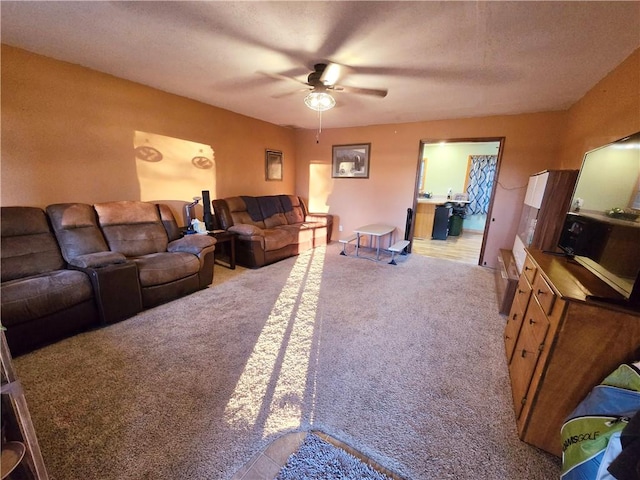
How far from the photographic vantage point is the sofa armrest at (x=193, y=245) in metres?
2.97

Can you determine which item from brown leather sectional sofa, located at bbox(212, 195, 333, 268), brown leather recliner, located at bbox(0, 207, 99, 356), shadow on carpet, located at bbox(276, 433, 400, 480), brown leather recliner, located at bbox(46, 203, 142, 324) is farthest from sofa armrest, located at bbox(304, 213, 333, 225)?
shadow on carpet, located at bbox(276, 433, 400, 480)

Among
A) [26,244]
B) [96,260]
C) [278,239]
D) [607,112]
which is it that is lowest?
[278,239]

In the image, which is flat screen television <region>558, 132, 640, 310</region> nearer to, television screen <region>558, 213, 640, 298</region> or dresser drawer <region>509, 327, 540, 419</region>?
television screen <region>558, 213, 640, 298</region>

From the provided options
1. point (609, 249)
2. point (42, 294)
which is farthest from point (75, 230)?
point (609, 249)

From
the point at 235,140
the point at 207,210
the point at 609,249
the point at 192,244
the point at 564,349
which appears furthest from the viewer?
the point at 235,140

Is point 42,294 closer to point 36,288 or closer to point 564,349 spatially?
point 36,288

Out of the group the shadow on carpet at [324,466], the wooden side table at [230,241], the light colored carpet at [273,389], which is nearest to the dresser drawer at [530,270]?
the light colored carpet at [273,389]

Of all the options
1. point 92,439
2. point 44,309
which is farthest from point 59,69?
point 92,439

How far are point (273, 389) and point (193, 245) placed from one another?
2005 millimetres

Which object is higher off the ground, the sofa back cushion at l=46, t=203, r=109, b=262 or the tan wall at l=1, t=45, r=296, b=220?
the tan wall at l=1, t=45, r=296, b=220

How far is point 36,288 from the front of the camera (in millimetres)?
1879

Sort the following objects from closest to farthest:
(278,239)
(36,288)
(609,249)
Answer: (609,249) → (36,288) → (278,239)

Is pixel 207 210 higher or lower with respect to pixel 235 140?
lower

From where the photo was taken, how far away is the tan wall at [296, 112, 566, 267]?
146 inches
